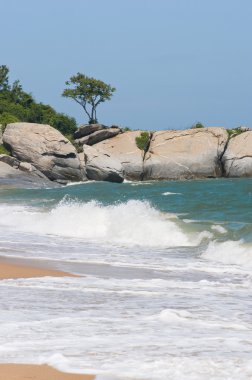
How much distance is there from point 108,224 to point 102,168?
3142 cm

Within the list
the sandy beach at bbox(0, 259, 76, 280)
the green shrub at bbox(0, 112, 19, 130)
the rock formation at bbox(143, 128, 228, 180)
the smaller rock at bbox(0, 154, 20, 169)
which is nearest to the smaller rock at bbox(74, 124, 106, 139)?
the green shrub at bbox(0, 112, 19, 130)

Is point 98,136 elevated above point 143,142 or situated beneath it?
elevated above

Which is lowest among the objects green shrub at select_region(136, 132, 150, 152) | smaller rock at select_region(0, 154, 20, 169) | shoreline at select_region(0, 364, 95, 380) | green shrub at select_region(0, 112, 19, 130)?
shoreline at select_region(0, 364, 95, 380)

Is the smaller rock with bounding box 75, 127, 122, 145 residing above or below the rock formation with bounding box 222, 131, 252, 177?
above

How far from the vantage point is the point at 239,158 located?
58.1 metres

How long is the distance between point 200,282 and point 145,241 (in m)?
8.20

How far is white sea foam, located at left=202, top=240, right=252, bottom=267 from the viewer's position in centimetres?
1705

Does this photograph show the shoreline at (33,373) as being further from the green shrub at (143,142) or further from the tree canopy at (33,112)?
the tree canopy at (33,112)

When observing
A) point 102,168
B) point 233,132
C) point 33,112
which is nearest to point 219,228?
point 102,168

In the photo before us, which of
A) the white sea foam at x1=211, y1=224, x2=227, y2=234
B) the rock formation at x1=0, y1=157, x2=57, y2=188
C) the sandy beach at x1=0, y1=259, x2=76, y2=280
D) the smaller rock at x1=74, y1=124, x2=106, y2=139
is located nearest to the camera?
the sandy beach at x1=0, y1=259, x2=76, y2=280

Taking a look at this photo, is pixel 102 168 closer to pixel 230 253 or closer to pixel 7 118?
pixel 7 118

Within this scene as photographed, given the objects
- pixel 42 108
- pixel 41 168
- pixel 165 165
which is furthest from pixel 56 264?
pixel 42 108

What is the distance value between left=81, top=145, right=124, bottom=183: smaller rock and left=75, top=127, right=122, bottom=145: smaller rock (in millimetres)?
5346

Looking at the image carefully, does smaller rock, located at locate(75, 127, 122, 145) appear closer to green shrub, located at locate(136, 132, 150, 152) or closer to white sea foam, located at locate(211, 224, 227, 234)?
green shrub, located at locate(136, 132, 150, 152)
